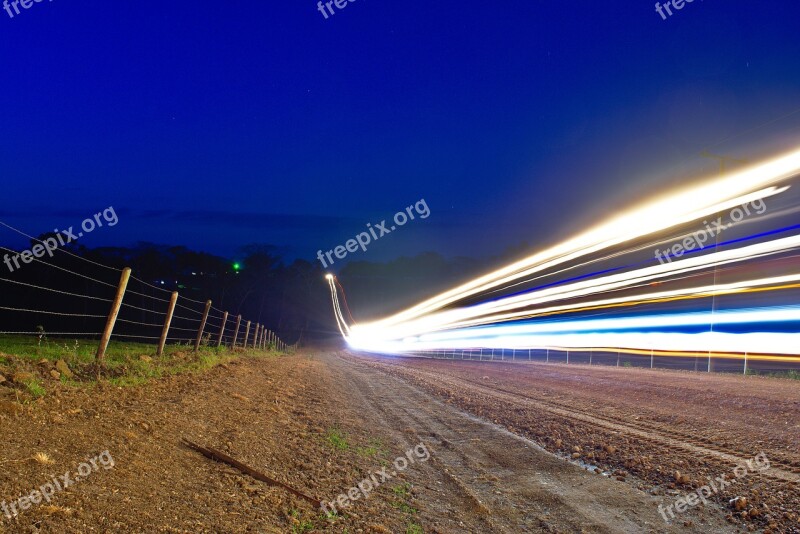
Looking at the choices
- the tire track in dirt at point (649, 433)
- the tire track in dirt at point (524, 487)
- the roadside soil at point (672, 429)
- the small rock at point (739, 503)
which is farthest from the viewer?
the tire track in dirt at point (649, 433)

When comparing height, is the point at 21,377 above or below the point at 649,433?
above

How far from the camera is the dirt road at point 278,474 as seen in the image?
4.25 metres

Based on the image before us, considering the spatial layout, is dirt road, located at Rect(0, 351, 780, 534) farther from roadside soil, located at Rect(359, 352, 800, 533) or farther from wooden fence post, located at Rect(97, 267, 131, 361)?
wooden fence post, located at Rect(97, 267, 131, 361)

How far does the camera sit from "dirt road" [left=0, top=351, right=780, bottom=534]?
425cm

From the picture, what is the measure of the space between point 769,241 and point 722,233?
12.8 metres

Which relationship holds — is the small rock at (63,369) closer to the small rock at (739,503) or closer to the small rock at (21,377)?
the small rock at (21,377)

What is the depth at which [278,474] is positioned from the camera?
5914 mm

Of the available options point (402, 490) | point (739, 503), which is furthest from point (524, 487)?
point (739, 503)

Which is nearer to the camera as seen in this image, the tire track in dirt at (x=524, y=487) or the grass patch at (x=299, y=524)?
the grass patch at (x=299, y=524)

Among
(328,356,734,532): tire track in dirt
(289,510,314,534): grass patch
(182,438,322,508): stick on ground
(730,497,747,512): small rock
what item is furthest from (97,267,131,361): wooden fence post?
(730,497,747,512): small rock

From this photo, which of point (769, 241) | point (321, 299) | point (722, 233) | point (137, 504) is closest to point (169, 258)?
point (321, 299)

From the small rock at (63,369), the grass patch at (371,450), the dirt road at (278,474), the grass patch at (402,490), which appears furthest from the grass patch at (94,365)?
the grass patch at (402,490)

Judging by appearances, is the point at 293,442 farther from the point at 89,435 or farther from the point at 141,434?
the point at 89,435

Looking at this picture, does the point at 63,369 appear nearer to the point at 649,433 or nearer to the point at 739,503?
the point at 739,503
